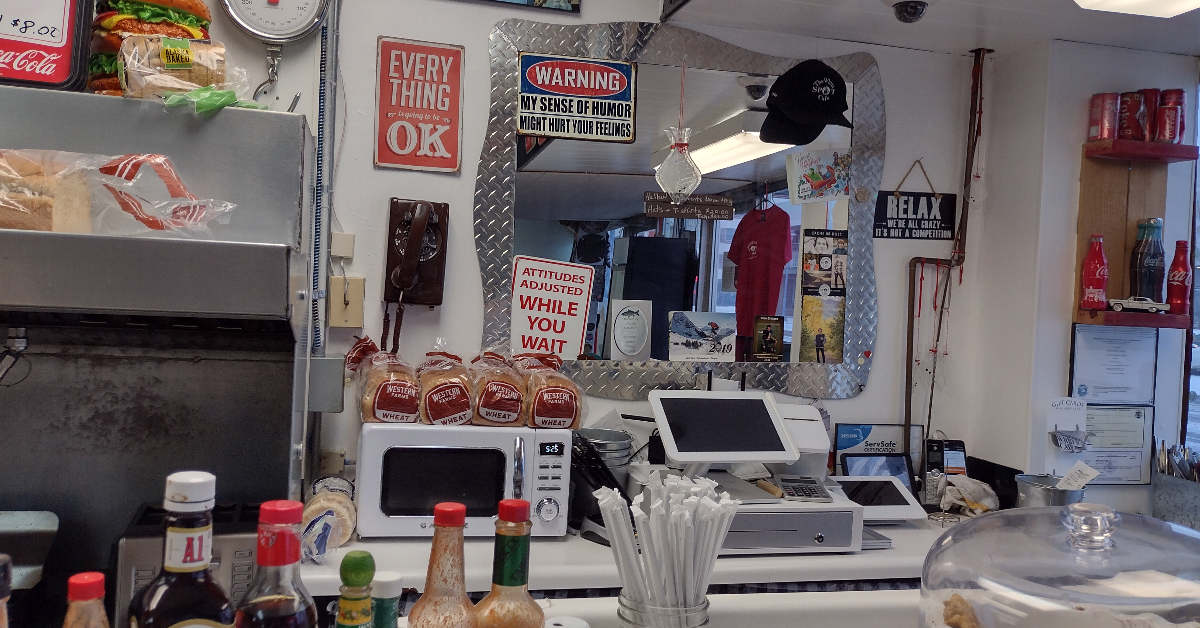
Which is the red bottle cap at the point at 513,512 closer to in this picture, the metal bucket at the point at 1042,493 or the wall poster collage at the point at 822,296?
the metal bucket at the point at 1042,493

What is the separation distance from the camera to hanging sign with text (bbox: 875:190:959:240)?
3.21m

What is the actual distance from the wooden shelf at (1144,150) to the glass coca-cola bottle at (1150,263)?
227 millimetres

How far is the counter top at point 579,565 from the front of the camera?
2.02 meters

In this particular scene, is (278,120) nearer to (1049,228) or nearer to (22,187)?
(22,187)

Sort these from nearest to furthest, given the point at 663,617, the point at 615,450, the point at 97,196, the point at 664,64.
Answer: the point at 663,617 → the point at 97,196 → the point at 615,450 → the point at 664,64

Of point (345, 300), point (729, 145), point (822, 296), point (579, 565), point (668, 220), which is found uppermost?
point (729, 145)

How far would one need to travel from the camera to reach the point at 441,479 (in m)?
2.27

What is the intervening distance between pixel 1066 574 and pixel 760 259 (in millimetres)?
1948

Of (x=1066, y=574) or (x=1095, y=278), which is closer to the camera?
(x=1066, y=574)

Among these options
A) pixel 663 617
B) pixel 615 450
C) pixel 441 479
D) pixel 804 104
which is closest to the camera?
pixel 663 617

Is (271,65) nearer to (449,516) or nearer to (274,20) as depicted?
(274,20)

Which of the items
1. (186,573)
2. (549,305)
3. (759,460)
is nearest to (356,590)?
(186,573)

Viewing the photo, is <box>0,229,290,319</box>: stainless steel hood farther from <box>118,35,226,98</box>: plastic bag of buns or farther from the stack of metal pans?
the stack of metal pans

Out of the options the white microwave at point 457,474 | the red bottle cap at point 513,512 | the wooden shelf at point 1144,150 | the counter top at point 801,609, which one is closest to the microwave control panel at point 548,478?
the white microwave at point 457,474
